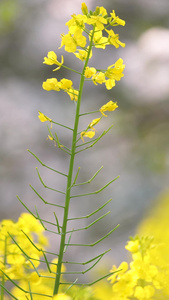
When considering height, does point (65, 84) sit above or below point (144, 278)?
above

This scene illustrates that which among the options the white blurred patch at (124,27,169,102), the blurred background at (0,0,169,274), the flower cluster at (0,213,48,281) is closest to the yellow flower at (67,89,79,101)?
the flower cluster at (0,213,48,281)

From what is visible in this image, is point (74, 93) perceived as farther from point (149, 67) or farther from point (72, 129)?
point (149, 67)

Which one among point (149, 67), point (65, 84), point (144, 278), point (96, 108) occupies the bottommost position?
point (144, 278)

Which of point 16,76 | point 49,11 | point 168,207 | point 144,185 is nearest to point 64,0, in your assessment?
point 49,11

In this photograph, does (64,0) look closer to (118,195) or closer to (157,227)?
(118,195)

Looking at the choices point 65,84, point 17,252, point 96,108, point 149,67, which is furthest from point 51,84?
point 149,67

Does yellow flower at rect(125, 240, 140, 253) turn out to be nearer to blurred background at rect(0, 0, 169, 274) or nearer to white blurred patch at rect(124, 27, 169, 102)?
blurred background at rect(0, 0, 169, 274)

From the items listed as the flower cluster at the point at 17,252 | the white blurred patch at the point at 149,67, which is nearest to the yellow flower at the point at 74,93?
the flower cluster at the point at 17,252

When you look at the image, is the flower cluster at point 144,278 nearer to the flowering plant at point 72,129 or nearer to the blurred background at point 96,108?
the flowering plant at point 72,129
